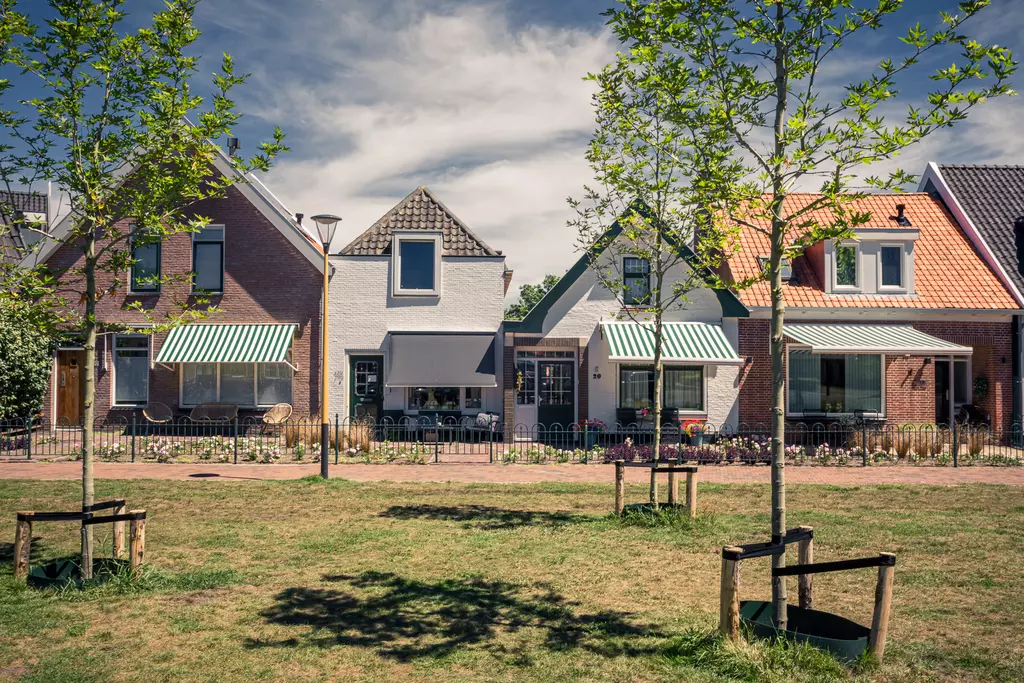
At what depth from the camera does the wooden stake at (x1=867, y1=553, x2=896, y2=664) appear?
5703 millimetres

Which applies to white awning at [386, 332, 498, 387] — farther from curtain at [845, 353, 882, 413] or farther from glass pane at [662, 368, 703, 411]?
curtain at [845, 353, 882, 413]

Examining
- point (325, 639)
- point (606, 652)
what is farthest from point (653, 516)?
point (325, 639)

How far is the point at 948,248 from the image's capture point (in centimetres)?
2464

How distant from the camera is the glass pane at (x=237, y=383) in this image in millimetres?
23641

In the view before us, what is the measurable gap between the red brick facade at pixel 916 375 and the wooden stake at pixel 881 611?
16495 mm

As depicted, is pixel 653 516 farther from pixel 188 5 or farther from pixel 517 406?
pixel 517 406

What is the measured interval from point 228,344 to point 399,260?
19.6 feet

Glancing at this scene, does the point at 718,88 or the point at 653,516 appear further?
the point at 653,516

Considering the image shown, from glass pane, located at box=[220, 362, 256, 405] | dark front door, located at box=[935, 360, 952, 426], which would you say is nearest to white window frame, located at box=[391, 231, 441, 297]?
glass pane, located at box=[220, 362, 256, 405]

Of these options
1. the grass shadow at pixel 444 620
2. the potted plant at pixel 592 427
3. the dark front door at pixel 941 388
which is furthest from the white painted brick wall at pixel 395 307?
the grass shadow at pixel 444 620

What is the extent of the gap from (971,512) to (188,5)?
1408 centimetres

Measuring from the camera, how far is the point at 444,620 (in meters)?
7.11

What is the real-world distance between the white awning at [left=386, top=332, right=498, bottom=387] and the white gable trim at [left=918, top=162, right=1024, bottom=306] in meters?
16.6

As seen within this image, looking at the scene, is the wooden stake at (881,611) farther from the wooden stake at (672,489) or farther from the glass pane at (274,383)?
the glass pane at (274,383)
